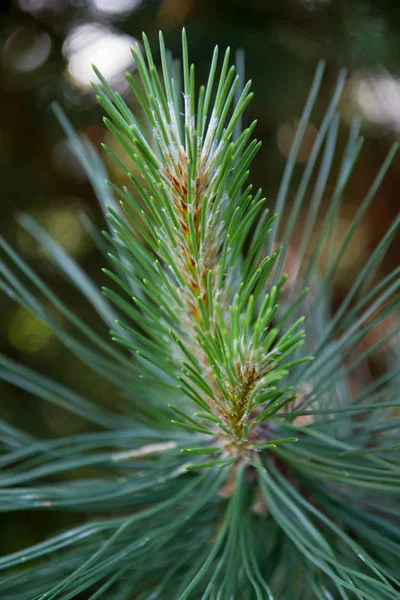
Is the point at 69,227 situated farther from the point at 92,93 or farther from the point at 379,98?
the point at 379,98

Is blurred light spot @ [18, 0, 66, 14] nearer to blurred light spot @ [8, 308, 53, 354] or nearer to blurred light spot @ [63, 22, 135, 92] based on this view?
blurred light spot @ [63, 22, 135, 92]

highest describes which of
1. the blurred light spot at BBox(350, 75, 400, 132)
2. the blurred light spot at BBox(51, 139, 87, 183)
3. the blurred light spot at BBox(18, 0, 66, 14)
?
the blurred light spot at BBox(350, 75, 400, 132)

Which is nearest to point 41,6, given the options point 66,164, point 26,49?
point 26,49

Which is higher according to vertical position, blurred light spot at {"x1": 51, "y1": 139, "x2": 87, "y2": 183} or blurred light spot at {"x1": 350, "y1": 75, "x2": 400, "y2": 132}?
blurred light spot at {"x1": 350, "y1": 75, "x2": 400, "y2": 132}

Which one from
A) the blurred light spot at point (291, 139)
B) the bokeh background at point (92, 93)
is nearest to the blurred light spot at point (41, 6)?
the bokeh background at point (92, 93)

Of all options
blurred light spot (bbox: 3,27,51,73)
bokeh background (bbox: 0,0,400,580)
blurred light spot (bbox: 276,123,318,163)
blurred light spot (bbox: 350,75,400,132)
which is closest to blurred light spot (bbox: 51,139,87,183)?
bokeh background (bbox: 0,0,400,580)

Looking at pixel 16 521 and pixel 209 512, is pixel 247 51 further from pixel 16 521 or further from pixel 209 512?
pixel 16 521

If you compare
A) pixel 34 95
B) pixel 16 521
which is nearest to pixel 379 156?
pixel 34 95
